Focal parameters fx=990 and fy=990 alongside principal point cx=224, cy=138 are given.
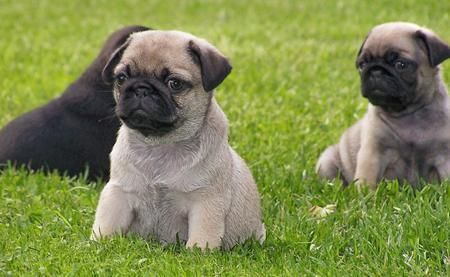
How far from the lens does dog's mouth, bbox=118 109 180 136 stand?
230 inches

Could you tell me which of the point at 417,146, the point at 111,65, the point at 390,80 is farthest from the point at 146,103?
the point at 417,146

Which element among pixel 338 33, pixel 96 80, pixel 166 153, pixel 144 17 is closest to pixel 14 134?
pixel 96 80

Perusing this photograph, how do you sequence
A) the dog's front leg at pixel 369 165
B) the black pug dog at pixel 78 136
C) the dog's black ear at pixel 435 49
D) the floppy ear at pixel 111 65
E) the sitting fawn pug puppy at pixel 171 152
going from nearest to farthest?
the sitting fawn pug puppy at pixel 171 152, the floppy ear at pixel 111 65, the dog's black ear at pixel 435 49, the dog's front leg at pixel 369 165, the black pug dog at pixel 78 136

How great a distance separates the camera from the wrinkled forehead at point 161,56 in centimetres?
585

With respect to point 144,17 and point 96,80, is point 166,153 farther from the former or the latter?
point 144,17

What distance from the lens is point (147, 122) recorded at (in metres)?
5.88

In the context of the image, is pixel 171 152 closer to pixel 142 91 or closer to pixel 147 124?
pixel 147 124

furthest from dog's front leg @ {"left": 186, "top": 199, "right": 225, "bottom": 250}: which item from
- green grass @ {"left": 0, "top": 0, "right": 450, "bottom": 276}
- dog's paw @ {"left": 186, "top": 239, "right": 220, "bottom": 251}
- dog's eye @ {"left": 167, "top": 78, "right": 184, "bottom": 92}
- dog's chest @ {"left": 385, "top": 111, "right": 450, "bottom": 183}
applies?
dog's chest @ {"left": 385, "top": 111, "right": 450, "bottom": 183}

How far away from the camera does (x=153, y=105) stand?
5824mm

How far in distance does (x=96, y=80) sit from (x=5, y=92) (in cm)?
368

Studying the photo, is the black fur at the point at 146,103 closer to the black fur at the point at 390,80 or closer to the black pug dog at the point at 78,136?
the black fur at the point at 390,80

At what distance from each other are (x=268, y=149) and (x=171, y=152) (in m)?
2.94

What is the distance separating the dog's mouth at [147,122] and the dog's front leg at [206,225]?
1.65 feet

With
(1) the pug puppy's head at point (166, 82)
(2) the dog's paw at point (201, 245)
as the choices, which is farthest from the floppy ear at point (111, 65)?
(2) the dog's paw at point (201, 245)
